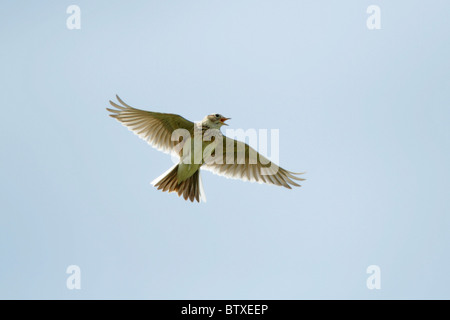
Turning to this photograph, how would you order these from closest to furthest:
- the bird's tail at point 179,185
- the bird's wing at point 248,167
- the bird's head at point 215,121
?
the bird's head at point 215,121 < the bird's tail at point 179,185 < the bird's wing at point 248,167

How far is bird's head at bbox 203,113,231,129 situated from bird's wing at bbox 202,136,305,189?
0.93 meters

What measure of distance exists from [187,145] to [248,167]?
177cm

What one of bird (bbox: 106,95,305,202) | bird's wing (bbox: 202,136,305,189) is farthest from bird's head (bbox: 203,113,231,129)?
bird's wing (bbox: 202,136,305,189)

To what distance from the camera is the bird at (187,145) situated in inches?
501

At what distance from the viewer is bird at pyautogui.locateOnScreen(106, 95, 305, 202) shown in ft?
41.8

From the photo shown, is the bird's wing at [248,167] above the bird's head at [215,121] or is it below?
below

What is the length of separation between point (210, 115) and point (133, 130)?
1.90m

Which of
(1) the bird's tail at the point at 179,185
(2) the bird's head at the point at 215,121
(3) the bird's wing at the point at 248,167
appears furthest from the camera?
(3) the bird's wing at the point at 248,167

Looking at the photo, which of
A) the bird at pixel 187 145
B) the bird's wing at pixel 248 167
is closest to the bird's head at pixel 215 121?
the bird at pixel 187 145

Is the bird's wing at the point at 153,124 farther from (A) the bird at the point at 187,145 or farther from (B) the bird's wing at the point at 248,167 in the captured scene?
(B) the bird's wing at the point at 248,167

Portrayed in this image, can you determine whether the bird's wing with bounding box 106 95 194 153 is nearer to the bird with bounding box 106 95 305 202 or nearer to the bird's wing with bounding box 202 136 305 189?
the bird with bounding box 106 95 305 202

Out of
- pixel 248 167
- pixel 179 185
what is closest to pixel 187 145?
pixel 179 185
